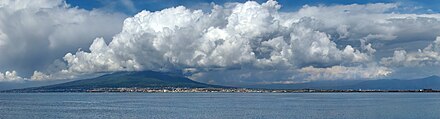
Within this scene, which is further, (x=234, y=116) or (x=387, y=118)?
(x=234, y=116)

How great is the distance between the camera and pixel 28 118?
4500 inches

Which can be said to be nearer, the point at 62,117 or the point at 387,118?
the point at 387,118

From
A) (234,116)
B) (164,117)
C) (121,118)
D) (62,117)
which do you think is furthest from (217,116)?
(62,117)

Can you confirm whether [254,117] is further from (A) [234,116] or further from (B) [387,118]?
(B) [387,118]

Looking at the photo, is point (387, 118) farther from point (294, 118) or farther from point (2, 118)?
point (2, 118)

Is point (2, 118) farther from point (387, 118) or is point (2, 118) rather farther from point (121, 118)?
point (387, 118)

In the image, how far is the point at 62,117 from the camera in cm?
11675

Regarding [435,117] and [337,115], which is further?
[337,115]

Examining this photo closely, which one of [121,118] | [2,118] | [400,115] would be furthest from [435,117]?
[2,118]

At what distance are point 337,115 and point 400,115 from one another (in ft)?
44.0

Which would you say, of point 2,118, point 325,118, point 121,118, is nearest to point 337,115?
point 325,118

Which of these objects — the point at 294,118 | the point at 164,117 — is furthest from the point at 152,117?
the point at 294,118

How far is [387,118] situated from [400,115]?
8911 millimetres

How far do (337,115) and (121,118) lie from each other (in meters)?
46.5
